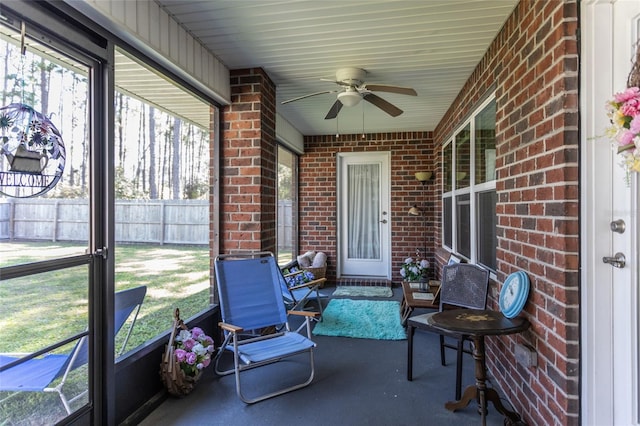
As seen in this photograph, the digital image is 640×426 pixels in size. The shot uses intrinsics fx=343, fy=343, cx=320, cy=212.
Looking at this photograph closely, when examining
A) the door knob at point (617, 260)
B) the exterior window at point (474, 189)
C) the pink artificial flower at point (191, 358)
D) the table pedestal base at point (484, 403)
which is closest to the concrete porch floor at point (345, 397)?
the table pedestal base at point (484, 403)

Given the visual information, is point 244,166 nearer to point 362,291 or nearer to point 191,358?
point 191,358

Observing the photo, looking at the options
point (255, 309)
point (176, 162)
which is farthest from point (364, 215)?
point (176, 162)

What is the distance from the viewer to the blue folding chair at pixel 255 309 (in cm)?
242

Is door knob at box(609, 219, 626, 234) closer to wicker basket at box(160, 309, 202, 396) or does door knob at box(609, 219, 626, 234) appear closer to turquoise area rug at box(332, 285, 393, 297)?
wicker basket at box(160, 309, 202, 396)

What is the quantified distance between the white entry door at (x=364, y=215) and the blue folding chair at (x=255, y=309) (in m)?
3.00

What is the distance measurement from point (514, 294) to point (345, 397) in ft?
4.13

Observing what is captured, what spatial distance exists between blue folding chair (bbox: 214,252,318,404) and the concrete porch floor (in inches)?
4.7

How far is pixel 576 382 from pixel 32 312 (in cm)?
246

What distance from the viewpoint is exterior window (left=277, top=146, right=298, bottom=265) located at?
545cm

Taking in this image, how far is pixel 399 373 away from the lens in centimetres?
262

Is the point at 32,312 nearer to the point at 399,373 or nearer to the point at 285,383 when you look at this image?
the point at 285,383

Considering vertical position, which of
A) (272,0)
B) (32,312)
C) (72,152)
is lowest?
(32,312)

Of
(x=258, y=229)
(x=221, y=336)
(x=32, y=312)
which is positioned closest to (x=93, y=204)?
(x=32, y=312)

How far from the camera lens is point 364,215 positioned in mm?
5836
